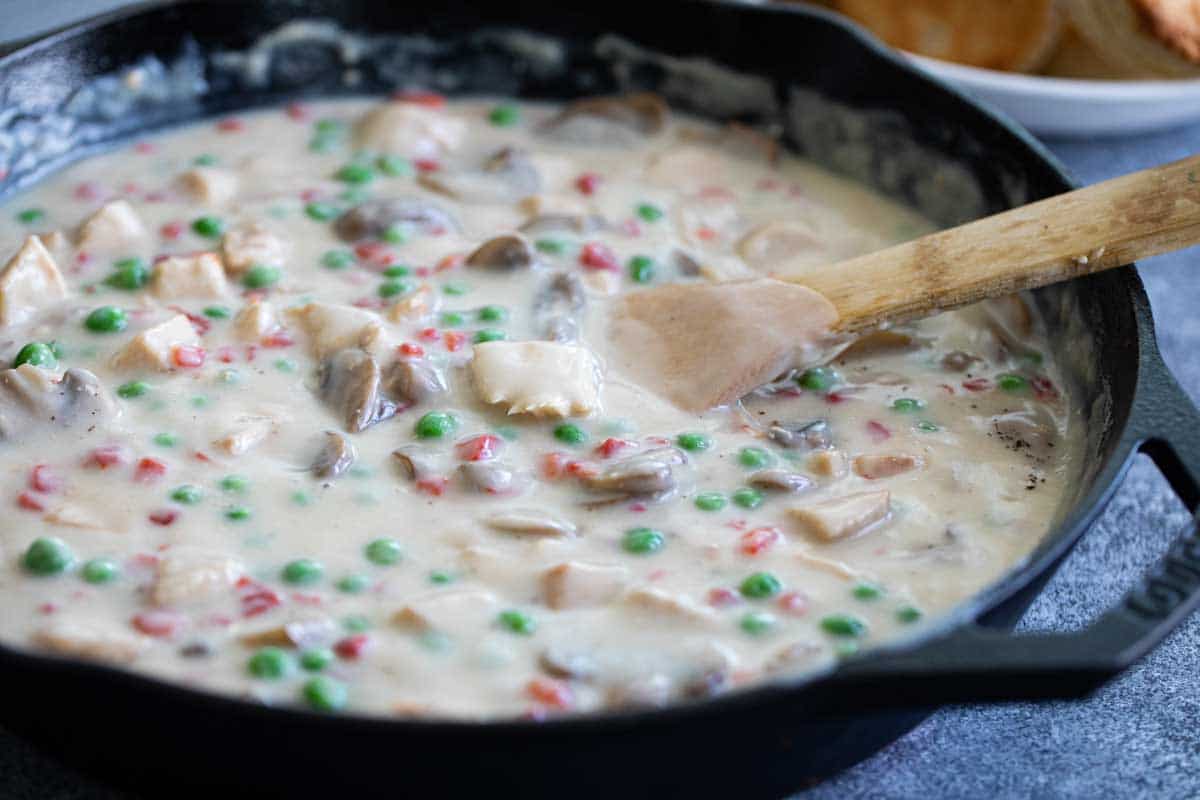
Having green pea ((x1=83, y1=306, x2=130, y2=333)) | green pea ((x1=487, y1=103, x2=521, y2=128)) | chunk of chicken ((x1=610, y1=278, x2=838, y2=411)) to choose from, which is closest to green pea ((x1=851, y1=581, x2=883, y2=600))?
chunk of chicken ((x1=610, y1=278, x2=838, y2=411))

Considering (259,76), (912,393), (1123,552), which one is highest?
(259,76)

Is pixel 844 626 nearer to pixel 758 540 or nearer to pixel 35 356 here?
pixel 758 540

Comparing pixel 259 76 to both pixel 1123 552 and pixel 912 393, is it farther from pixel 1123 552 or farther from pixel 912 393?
pixel 1123 552

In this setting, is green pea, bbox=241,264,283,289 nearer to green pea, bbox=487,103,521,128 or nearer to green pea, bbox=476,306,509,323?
green pea, bbox=476,306,509,323

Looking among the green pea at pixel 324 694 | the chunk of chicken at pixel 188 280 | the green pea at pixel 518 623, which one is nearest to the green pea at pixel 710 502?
the green pea at pixel 518 623

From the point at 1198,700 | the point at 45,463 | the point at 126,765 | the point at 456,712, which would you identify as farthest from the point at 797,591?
the point at 45,463

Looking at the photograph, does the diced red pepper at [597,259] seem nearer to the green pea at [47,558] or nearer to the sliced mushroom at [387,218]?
the sliced mushroom at [387,218]
